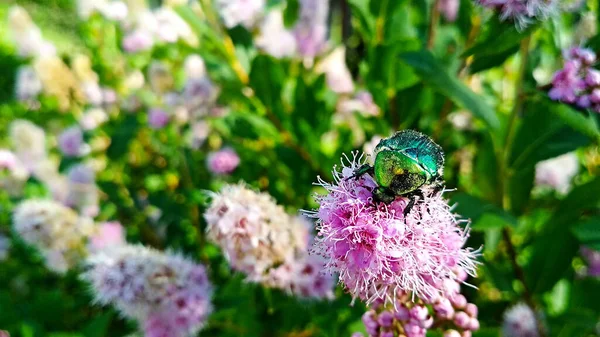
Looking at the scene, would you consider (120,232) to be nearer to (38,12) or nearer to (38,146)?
(38,146)

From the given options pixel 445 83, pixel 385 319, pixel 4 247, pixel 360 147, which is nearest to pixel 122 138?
pixel 4 247

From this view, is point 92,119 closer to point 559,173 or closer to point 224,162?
point 224,162

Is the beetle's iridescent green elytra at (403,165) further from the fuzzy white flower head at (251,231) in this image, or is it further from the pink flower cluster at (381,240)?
the fuzzy white flower head at (251,231)

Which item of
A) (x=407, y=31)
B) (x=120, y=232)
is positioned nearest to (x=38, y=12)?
(x=120, y=232)

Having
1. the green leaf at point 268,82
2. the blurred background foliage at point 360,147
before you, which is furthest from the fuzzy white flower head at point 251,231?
the green leaf at point 268,82

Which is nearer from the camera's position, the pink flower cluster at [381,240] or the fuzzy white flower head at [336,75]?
the pink flower cluster at [381,240]

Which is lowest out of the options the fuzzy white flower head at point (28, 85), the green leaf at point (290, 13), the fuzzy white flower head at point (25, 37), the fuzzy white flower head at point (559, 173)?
the fuzzy white flower head at point (559, 173)
